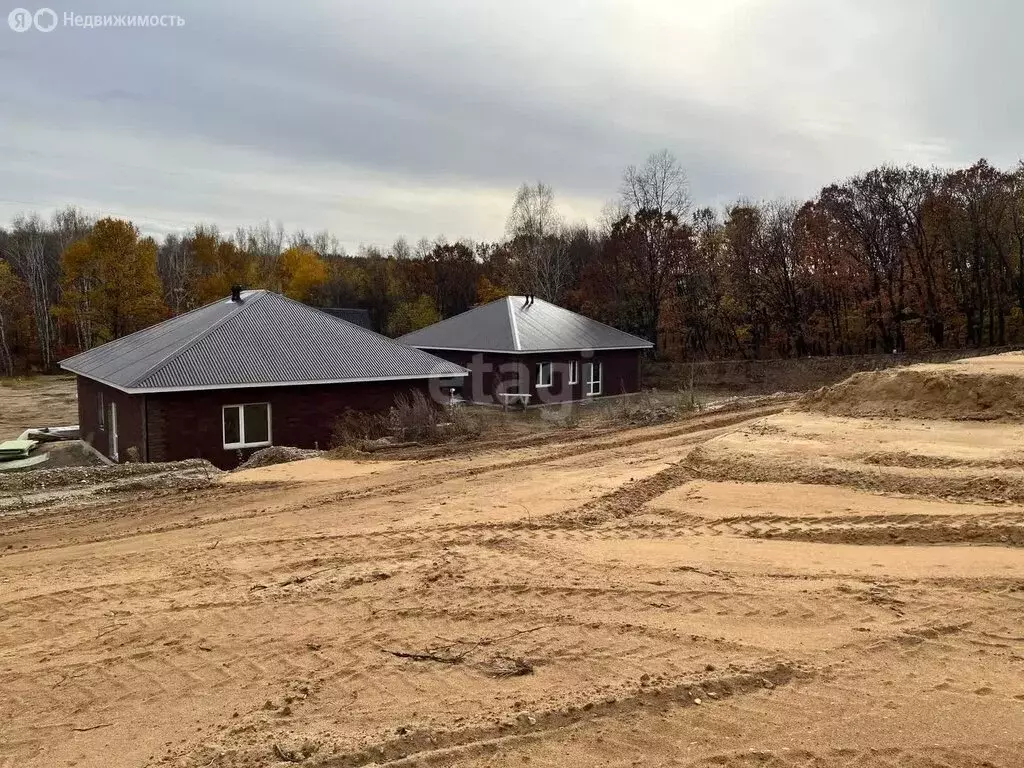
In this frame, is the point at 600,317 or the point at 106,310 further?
the point at 106,310

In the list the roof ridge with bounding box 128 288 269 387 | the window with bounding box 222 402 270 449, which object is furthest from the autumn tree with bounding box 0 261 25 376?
the window with bounding box 222 402 270 449

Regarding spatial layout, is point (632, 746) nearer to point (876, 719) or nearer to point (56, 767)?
point (876, 719)

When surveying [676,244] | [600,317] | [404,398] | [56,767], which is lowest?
[56,767]

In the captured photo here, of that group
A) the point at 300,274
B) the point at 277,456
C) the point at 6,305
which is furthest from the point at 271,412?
the point at 6,305

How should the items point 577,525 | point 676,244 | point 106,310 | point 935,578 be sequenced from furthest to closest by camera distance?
point 106,310 → point 676,244 → point 577,525 → point 935,578

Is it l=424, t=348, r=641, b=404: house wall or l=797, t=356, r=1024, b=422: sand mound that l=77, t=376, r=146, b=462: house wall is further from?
l=797, t=356, r=1024, b=422: sand mound

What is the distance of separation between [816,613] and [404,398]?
52.1ft

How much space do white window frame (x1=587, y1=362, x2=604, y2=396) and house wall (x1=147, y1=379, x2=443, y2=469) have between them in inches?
476

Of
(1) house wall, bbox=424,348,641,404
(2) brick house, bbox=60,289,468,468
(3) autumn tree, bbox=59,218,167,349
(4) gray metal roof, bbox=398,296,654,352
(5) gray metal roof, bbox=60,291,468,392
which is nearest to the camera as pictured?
(2) brick house, bbox=60,289,468,468

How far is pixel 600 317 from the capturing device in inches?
1727

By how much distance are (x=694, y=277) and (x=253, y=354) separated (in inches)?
1149

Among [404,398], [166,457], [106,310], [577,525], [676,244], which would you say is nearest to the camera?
[577,525]

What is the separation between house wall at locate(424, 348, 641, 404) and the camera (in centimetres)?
2931

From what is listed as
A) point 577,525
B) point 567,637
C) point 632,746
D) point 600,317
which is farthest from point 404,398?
point 600,317
